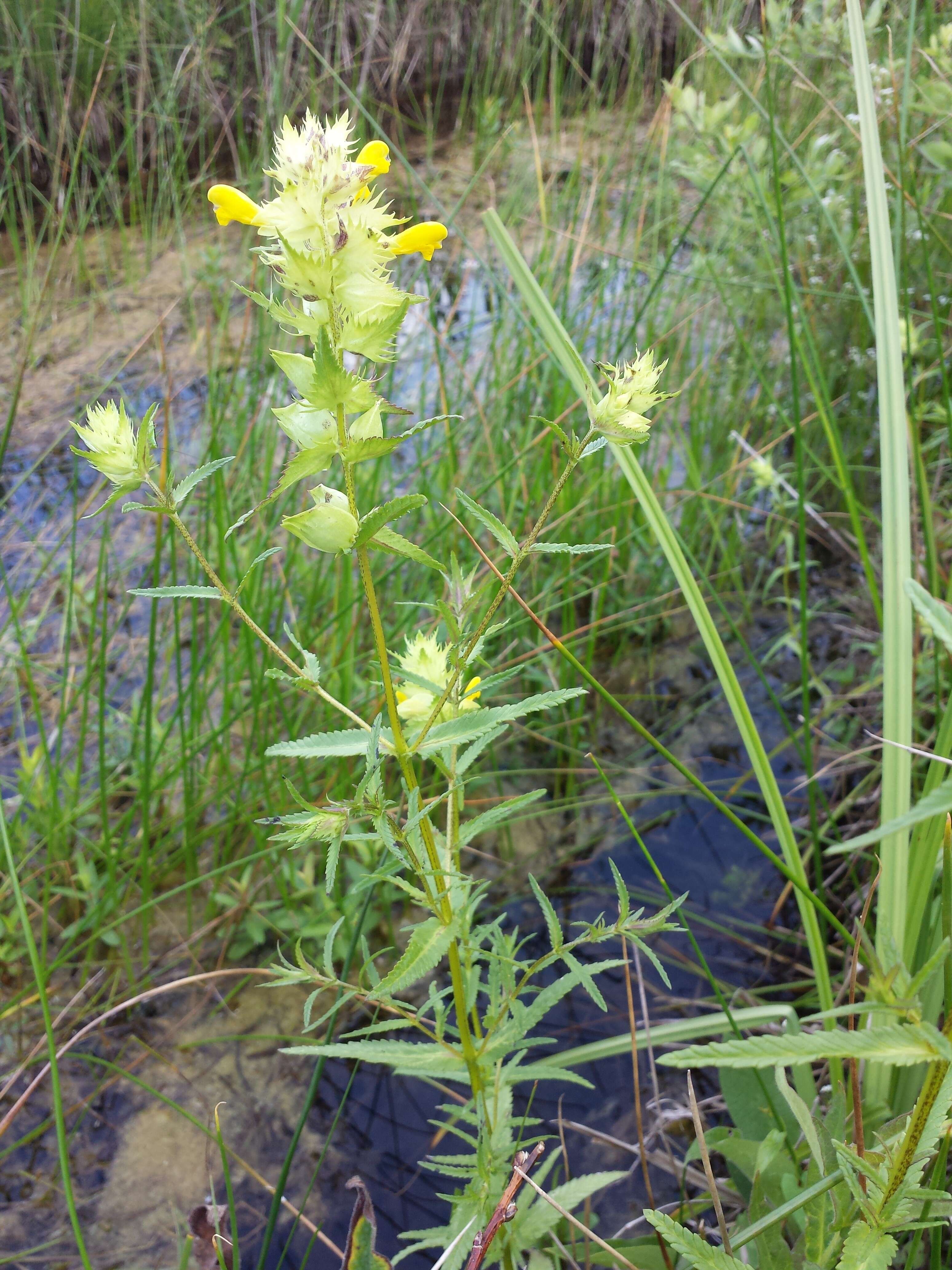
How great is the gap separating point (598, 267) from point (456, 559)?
214cm

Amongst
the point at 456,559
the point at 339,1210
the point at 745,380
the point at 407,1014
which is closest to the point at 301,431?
the point at 456,559

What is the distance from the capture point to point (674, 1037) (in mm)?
919

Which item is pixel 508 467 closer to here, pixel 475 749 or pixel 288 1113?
pixel 475 749

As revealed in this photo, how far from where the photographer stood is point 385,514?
1.72 ft

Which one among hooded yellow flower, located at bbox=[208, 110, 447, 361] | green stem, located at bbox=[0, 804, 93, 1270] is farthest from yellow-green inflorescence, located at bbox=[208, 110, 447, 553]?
green stem, located at bbox=[0, 804, 93, 1270]

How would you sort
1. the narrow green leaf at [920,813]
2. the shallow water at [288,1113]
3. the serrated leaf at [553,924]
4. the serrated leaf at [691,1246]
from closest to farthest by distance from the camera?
the narrow green leaf at [920,813]
the serrated leaf at [691,1246]
the serrated leaf at [553,924]
the shallow water at [288,1113]

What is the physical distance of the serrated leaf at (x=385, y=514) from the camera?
0.52 meters

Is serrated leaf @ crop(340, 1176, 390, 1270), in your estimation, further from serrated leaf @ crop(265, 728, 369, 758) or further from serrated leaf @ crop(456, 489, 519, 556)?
serrated leaf @ crop(456, 489, 519, 556)

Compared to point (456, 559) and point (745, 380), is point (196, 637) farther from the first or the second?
point (745, 380)

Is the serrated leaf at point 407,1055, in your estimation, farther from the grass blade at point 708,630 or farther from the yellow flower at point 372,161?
the yellow flower at point 372,161

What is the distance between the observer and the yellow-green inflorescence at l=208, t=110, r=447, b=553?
1.64ft

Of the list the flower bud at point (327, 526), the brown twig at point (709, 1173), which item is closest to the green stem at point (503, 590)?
the flower bud at point (327, 526)

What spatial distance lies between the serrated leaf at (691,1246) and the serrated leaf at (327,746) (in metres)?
0.37

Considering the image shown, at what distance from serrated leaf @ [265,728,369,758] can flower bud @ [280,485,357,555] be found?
136 millimetres
